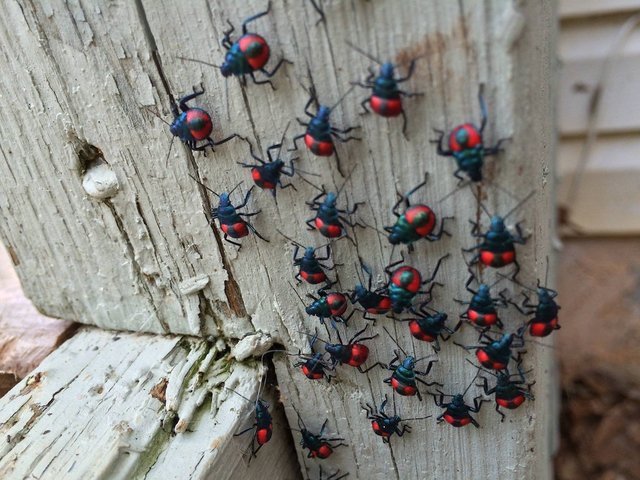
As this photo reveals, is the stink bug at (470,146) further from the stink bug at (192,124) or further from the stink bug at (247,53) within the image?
the stink bug at (192,124)

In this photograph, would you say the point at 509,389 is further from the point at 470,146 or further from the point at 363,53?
the point at 363,53

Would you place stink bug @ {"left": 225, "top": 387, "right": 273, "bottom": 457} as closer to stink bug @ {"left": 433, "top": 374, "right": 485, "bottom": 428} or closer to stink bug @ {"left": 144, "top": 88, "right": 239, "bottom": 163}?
stink bug @ {"left": 433, "top": 374, "right": 485, "bottom": 428}

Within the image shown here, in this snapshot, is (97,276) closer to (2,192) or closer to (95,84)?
(2,192)

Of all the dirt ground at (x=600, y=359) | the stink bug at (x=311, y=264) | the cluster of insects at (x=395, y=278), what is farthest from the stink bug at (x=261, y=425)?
the dirt ground at (x=600, y=359)

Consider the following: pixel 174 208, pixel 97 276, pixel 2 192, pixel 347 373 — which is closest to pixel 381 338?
pixel 347 373

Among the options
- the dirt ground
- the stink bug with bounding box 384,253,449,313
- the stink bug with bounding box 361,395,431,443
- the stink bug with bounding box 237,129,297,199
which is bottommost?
the dirt ground

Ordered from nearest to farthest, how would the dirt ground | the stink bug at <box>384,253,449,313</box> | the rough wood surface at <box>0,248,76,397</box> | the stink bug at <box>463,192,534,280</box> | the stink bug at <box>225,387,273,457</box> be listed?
the stink bug at <box>463,192,534,280</box> < the stink bug at <box>384,253,449,313</box> < the stink bug at <box>225,387,273,457</box> < the rough wood surface at <box>0,248,76,397</box> < the dirt ground

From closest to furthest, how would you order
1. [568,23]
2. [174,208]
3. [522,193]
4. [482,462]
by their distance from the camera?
[522,193] < [174,208] < [482,462] < [568,23]

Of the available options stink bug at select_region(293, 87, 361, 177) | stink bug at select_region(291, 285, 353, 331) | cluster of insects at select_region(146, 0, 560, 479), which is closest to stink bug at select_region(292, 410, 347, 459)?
cluster of insects at select_region(146, 0, 560, 479)
